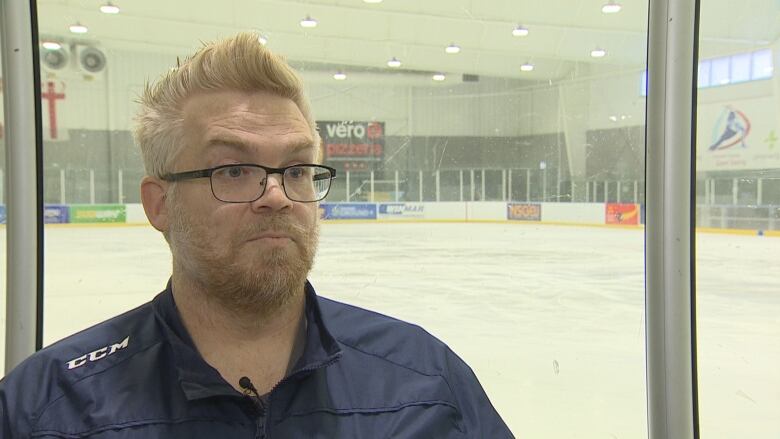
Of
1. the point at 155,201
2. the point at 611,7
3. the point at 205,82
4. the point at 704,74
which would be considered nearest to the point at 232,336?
the point at 155,201

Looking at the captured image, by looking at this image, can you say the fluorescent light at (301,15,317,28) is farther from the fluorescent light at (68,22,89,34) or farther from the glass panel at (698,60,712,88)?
the glass panel at (698,60,712,88)

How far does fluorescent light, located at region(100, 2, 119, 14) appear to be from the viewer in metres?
1.82

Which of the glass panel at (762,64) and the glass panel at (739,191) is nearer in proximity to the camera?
the glass panel at (739,191)

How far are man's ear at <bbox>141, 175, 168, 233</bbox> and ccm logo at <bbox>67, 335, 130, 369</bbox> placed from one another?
20 cm

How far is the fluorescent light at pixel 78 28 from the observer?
Result: 1.80 m

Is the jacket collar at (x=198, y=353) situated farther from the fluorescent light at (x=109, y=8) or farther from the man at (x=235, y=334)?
the fluorescent light at (x=109, y=8)

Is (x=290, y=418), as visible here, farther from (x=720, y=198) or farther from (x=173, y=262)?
(x=720, y=198)

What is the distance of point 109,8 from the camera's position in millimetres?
1824

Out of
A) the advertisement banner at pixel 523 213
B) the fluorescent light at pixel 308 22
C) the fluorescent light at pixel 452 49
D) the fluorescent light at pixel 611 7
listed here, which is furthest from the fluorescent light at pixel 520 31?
the advertisement banner at pixel 523 213

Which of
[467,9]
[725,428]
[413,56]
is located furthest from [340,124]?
[725,428]

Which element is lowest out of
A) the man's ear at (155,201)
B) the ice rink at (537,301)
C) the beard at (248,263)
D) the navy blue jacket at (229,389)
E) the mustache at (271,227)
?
the ice rink at (537,301)

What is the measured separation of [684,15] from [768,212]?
88cm

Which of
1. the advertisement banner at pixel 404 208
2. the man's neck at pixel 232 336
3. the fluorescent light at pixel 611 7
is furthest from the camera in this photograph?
the advertisement banner at pixel 404 208

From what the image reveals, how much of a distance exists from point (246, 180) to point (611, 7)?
64.2 inches
